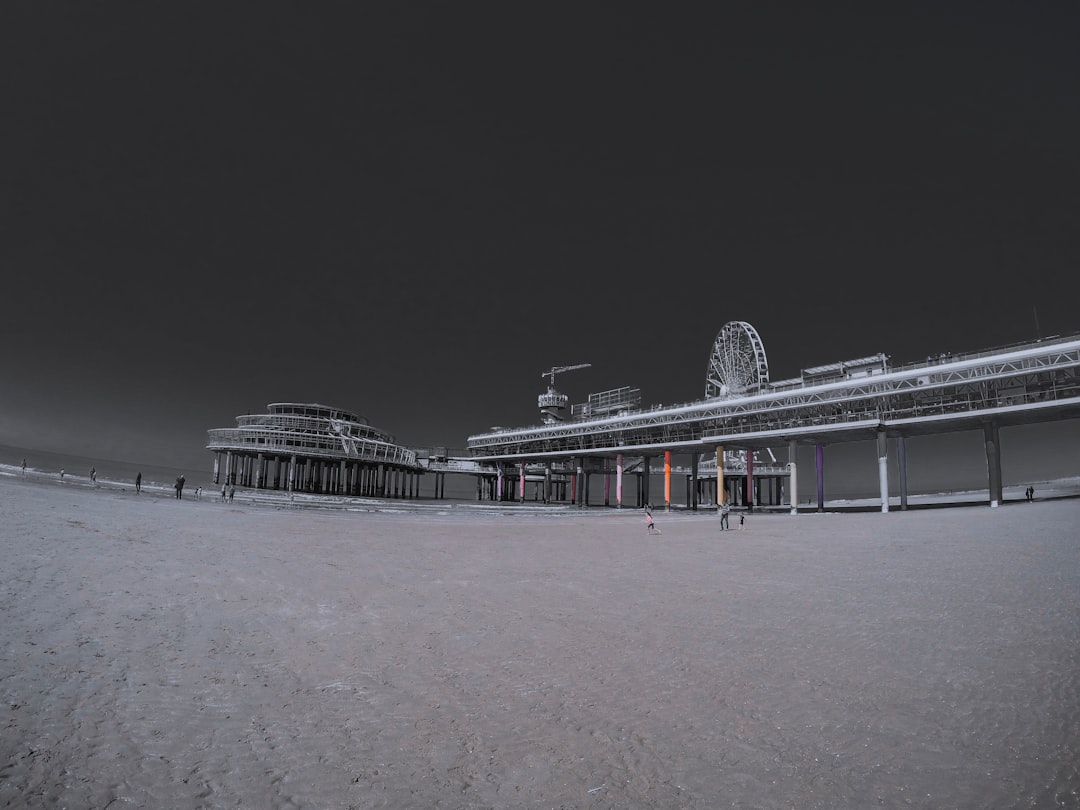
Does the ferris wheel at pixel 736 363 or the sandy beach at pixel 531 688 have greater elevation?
the ferris wheel at pixel 736 363

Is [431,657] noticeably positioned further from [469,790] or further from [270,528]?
[270,528]

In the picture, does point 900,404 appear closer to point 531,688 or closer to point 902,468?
point 902,468

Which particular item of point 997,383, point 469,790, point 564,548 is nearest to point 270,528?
point 564,548

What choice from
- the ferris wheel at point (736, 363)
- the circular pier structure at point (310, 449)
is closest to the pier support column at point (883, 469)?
the ferris wheel at point (736, 363)

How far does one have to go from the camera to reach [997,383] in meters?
37.4

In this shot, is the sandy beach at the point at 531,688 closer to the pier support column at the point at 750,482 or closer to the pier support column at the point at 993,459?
the pier support column at the point at 993,459

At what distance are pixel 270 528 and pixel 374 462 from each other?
274ft

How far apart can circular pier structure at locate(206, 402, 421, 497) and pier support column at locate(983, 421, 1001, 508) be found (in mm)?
85352

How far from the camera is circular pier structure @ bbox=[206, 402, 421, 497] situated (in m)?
96.2

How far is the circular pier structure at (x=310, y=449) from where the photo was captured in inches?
3789

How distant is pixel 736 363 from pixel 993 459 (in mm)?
29449

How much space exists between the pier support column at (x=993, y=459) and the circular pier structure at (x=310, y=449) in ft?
280

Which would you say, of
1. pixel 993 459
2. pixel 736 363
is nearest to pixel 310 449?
pixel 736 363

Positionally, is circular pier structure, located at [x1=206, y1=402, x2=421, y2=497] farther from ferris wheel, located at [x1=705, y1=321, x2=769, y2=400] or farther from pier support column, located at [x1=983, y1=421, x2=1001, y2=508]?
pier support column, located at [x1=983, y1=421, x2=1001, y2=508]
